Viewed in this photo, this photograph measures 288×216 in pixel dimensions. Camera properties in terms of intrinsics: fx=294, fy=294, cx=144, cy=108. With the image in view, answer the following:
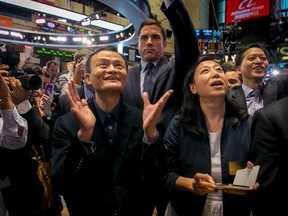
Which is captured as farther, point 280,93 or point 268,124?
point 280,93

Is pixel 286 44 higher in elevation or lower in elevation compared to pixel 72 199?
higher

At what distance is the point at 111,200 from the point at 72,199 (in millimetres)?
217

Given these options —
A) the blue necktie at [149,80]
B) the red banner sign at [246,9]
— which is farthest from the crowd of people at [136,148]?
the red banner sign at [246,9]

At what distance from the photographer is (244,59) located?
2.96 meters

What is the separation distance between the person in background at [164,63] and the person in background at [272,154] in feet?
2.44

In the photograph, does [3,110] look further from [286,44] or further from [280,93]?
[286,44]

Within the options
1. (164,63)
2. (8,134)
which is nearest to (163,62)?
(164,63)

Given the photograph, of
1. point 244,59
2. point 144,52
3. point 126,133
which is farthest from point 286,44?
point 126,133

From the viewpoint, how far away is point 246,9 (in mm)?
11430

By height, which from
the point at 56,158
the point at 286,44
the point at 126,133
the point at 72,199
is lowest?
the point at 72,199

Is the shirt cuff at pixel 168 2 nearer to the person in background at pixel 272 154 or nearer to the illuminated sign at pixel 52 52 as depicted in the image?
the person in background at pixel 272 154

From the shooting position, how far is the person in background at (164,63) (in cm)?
196

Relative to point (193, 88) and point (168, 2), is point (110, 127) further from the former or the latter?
point (168, 2)

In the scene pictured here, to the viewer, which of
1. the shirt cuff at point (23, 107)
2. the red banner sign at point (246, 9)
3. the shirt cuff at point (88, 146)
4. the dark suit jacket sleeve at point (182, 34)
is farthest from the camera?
the red banner sign at point (246, 9)
